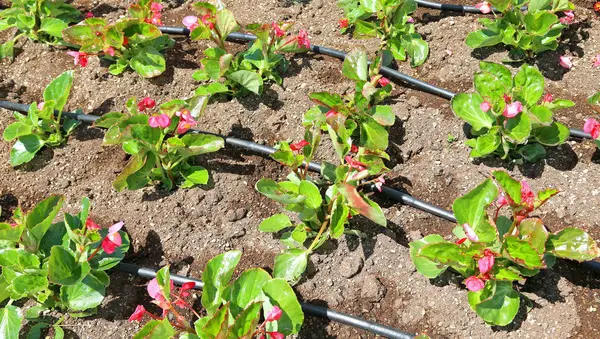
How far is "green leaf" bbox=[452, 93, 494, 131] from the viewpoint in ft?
8.88

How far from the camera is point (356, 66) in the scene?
2.95 m

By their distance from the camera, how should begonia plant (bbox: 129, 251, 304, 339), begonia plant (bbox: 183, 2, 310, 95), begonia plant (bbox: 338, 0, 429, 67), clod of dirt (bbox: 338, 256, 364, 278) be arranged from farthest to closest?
begonia plant (bbox: 338, 0, 429, 67)
begonia plant (bbox: 183, 2, 310, 95)
clod of dirt (bbox: 338, 256, 364, 278)
begonia plant (bbox: 129, 251, 304, 339)

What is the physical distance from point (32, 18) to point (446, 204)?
2552 mm

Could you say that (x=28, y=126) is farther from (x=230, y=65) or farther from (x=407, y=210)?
(x=407, y=210)

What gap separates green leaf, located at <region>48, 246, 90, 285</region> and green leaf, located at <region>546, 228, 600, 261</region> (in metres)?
1.73

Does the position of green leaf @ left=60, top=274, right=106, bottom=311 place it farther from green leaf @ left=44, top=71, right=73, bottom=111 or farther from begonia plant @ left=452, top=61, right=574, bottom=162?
begonia plant @ left=452, top=61, right=574, bottom=162

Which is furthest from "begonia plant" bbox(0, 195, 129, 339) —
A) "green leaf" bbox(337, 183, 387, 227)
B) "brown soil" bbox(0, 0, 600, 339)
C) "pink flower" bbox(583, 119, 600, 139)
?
"pink flower" bbox(583, 119, 600, 139)

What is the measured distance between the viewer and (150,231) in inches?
104

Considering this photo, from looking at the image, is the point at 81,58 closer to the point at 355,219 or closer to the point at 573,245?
the point at 355,219

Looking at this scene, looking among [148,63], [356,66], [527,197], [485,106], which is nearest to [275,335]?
[527,197]

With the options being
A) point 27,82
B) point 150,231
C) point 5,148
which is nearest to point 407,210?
point 150,231

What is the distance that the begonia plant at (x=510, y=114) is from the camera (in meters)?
2.58

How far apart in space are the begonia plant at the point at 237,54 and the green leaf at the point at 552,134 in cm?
123

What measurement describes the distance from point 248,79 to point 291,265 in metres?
1.04
